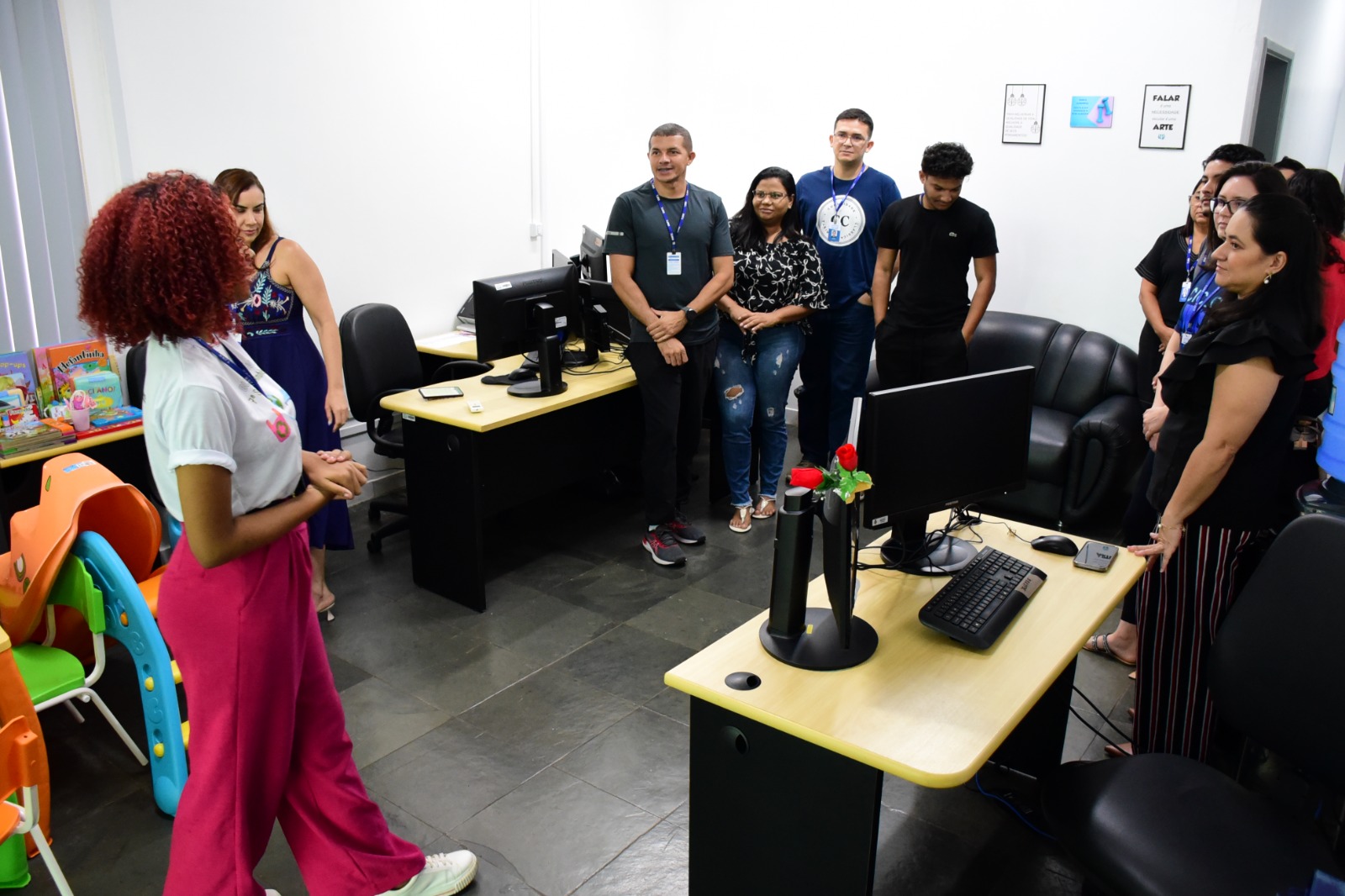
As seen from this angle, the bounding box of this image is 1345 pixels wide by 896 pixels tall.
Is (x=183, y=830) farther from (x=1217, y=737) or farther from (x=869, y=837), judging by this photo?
(x=1217, y=737)

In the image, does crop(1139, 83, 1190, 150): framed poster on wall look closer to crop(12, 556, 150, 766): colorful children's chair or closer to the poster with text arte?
the poster with text arte

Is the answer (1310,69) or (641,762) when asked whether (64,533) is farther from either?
(1310,69)

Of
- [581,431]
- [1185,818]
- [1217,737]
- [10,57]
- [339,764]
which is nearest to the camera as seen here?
[1185,818]

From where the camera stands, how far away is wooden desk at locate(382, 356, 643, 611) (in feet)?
11.4

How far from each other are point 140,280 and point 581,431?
2.66 m

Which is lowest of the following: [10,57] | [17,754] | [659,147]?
[17,754]

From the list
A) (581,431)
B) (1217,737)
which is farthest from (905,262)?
(1217,737)

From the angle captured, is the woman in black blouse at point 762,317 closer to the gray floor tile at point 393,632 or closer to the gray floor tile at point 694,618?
the gray floor tile at point 694,618

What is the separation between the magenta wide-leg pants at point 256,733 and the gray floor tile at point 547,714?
0.82 metres

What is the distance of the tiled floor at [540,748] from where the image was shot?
230 centimetres

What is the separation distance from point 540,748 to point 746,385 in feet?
6.85

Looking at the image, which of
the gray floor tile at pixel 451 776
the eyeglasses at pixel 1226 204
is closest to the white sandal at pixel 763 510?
the gray floor tile at pixel 451 776

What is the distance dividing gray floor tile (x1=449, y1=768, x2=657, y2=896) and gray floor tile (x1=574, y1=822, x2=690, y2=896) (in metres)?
0.03

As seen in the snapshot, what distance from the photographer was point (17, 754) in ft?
5.21
